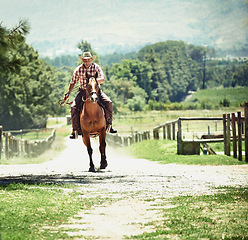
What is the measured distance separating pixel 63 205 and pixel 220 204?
2.85 meters

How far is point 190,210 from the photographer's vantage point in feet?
27.0

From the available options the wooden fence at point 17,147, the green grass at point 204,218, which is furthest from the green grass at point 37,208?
the wooden fence at point 17,147

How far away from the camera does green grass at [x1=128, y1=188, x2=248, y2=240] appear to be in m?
6.77

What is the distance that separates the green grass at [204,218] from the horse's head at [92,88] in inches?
246

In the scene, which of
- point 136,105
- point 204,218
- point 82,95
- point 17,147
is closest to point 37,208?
point 204,218

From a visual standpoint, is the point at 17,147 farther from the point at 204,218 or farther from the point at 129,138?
the point at 204,218

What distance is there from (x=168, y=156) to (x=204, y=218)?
47.9ft

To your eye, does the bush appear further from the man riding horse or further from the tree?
the tree

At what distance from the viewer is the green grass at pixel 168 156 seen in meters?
18.8

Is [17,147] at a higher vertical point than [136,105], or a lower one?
lower

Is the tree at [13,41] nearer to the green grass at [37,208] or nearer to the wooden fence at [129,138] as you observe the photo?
the green grass at [37,208]

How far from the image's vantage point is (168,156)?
22.1 m

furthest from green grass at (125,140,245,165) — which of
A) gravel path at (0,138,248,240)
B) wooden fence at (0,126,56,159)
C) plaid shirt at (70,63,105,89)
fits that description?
wooden fence at (0,126,56,159)

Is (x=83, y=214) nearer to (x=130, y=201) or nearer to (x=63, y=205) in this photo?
(x=63, y=205)
